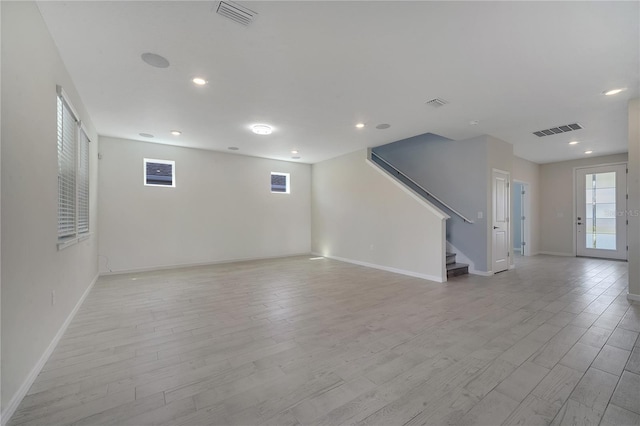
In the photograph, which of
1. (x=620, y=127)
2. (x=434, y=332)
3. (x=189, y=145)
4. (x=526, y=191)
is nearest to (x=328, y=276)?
(x=434, y=332)

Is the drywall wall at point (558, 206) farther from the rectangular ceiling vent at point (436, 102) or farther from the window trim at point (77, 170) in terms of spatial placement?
the window trim at point (77, 170)

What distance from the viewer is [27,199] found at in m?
1.90

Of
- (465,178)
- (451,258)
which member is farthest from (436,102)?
(451,258)

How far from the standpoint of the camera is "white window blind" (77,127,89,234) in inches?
145

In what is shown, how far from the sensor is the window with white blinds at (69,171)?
275 cm

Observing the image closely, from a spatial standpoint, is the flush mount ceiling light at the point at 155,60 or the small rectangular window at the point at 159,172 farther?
the small rectangular window at the point at 159,172

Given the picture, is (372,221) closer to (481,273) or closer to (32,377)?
(481,273)

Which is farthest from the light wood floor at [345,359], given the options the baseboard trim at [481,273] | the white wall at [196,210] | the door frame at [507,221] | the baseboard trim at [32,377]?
the white wall at [196,210]

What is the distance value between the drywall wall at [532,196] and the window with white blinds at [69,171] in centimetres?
964

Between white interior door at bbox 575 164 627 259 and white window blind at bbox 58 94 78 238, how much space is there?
11.1m

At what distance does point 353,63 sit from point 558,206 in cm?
864

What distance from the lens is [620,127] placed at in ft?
15.9

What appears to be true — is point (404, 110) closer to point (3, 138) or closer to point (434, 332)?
point (434, 332)

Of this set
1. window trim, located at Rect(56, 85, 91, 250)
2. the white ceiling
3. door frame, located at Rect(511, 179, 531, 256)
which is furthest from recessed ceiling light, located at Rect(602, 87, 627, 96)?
window trim, located at Rect(56, 85, 91, 250)
